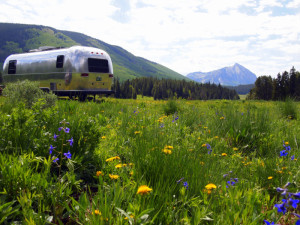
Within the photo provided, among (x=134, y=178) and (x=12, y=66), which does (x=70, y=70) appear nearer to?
(x=12, y=66)

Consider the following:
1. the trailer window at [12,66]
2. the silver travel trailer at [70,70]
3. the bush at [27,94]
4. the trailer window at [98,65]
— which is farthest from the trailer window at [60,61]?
the bush at [27,94]

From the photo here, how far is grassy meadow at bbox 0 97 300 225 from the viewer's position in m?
1.86

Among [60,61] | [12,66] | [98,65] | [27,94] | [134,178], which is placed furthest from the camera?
[12,66]

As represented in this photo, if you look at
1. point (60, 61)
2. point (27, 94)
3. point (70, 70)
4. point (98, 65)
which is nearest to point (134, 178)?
point (27, 94)

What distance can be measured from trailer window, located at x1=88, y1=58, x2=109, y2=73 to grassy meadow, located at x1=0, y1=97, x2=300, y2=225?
11.1m

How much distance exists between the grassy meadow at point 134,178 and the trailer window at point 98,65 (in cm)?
1105

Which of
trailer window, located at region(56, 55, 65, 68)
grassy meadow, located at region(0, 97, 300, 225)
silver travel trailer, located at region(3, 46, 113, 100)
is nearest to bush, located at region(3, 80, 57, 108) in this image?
grassy meadow, located at region(0, 97, 300, 225)

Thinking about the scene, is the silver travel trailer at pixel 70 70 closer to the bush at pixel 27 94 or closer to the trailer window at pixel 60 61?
the trailer window at pixel 60 61

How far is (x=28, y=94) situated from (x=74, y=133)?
15.7 feet

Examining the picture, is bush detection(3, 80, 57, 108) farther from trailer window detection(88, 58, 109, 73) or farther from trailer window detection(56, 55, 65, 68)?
trailer window detection(88, 58, 109, 73)

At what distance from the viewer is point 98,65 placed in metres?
15.4

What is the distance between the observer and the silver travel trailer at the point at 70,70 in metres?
14.2

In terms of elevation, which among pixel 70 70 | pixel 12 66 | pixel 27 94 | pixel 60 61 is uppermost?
pixel 60 61

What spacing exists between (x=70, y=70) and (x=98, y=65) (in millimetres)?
2047
